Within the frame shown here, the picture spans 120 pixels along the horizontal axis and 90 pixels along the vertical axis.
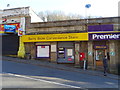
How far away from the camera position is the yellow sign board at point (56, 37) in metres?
16.4

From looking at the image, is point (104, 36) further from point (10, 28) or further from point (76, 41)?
point (10, 28)

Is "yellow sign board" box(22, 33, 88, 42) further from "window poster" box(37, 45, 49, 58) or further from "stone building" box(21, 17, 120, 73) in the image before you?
"window poster" box(37, 45, 49, 58)

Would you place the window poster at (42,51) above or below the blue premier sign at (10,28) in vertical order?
below

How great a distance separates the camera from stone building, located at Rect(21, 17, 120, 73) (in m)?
15.8

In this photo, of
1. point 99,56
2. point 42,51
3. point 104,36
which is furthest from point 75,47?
point 42,51

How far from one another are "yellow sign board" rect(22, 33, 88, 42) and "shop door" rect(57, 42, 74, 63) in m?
0.98

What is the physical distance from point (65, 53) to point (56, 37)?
2374mm

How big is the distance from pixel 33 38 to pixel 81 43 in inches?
247

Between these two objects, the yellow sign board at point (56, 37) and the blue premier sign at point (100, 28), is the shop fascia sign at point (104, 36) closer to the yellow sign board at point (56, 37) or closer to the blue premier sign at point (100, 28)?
the blue premier sign at point (100, 28)

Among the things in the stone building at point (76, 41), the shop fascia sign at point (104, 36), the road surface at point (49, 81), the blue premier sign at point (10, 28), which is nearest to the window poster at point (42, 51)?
the stone building at point (76, 41)

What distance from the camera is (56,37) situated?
17297 millimetres

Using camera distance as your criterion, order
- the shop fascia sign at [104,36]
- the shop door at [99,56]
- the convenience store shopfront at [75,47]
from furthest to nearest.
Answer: the shop door at [99,56] < the convenience store shopfront at [75,47] < the shop fascia sign at [104,36]

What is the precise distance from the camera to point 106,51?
640 inches

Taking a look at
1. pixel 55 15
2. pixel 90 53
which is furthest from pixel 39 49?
pixel 55 15
